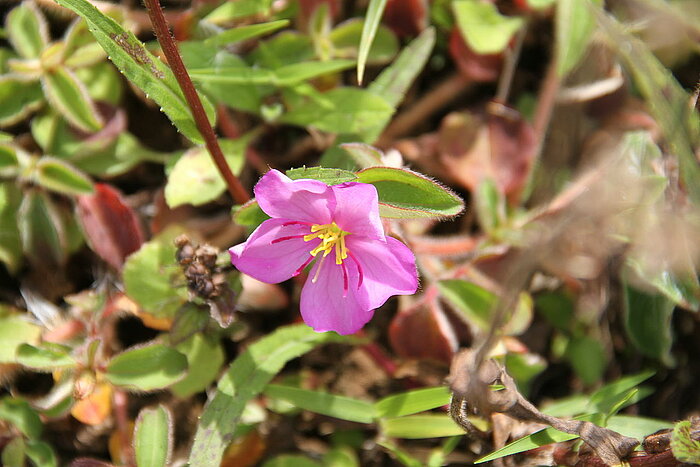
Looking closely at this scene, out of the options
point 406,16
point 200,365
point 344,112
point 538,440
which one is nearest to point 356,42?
point 406,16

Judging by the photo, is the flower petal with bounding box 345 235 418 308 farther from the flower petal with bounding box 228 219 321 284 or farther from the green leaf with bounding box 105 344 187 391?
the green leaf with bounding box 105 344 187 391

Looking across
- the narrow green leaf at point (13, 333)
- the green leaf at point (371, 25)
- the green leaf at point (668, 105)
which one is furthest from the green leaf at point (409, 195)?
the narrow green leaf at point (13, 333)

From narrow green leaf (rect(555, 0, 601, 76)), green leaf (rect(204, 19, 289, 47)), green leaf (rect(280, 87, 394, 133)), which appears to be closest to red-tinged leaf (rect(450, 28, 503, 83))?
narrow green leaf (rect(555, 0, 601, 76))

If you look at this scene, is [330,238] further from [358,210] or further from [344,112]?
[344,112]

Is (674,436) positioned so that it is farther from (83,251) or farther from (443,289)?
(83,251)

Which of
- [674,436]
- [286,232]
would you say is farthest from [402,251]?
[674,436]
